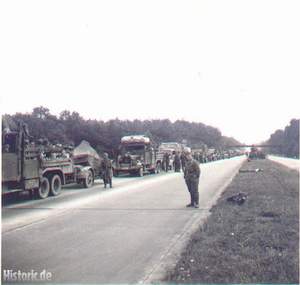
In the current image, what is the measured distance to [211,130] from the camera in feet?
463

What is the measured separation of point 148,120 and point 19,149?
8195 centimetres

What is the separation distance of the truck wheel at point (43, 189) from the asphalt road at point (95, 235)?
612 millimetres

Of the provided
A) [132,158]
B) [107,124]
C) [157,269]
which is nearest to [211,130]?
[107,124]

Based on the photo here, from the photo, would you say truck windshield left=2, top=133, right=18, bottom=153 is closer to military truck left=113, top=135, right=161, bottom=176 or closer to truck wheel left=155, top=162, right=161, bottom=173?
military truck left=113, top=135, right=161, bottom=176

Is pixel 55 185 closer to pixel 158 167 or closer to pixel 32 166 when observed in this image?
pixel 32 166

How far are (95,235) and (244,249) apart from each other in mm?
2972

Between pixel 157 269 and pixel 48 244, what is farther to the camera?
pixel 48 244

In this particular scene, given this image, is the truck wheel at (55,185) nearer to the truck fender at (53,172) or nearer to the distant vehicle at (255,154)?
the truck fender at (53,172)

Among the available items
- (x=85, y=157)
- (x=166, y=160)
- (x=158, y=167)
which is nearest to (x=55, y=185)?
(x=85, y=157)

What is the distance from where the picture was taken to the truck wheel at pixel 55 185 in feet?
49.8

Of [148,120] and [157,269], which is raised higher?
[148,120]

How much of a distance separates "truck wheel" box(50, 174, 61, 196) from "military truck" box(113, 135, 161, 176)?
10420mm

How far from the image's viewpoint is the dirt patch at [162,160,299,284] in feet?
16.9

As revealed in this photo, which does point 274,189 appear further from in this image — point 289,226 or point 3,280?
point 3,280
